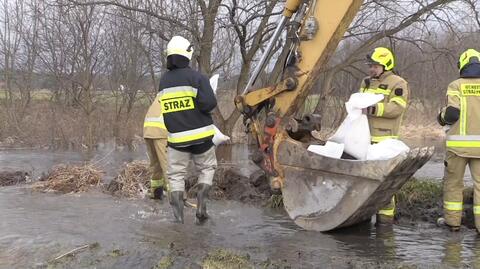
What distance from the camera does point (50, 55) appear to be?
19578 millimetres

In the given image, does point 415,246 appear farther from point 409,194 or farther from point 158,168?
point 158,168

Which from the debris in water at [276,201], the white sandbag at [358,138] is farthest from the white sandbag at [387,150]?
the debris in water at [276,201]

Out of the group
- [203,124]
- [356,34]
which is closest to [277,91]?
[203,124]

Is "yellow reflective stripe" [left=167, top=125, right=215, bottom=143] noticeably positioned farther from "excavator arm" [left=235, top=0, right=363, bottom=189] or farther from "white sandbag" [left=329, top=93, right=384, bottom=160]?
"white sandbag" [left=329, top=93, right=384, bottom=160]

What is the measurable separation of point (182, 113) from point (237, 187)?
2.76 m

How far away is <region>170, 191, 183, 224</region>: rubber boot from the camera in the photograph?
20.6 feet

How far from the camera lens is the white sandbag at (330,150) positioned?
5871mm

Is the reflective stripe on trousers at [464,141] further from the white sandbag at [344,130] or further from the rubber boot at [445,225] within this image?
the white sandbag at [344,130]

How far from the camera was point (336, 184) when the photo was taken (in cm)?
573

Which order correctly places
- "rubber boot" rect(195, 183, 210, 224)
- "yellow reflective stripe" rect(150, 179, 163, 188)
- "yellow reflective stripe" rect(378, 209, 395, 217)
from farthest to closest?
1. "yellow reflective stripe" rect(150, 179, 163, 188)
2. "yellow reflective stripe" rect(378, 209, 395, 217)
3. "rubber boot" rect(195, 183, 210, 224)

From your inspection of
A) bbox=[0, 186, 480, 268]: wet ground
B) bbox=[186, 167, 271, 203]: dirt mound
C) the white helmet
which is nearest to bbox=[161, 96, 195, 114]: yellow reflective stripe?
the white helmet

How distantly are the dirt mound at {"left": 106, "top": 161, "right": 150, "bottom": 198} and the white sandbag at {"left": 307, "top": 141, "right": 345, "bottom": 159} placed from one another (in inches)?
133

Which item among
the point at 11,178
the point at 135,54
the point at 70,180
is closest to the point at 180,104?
the point at 70,180

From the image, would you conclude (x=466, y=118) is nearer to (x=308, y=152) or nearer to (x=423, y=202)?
(x=423, y=202)
